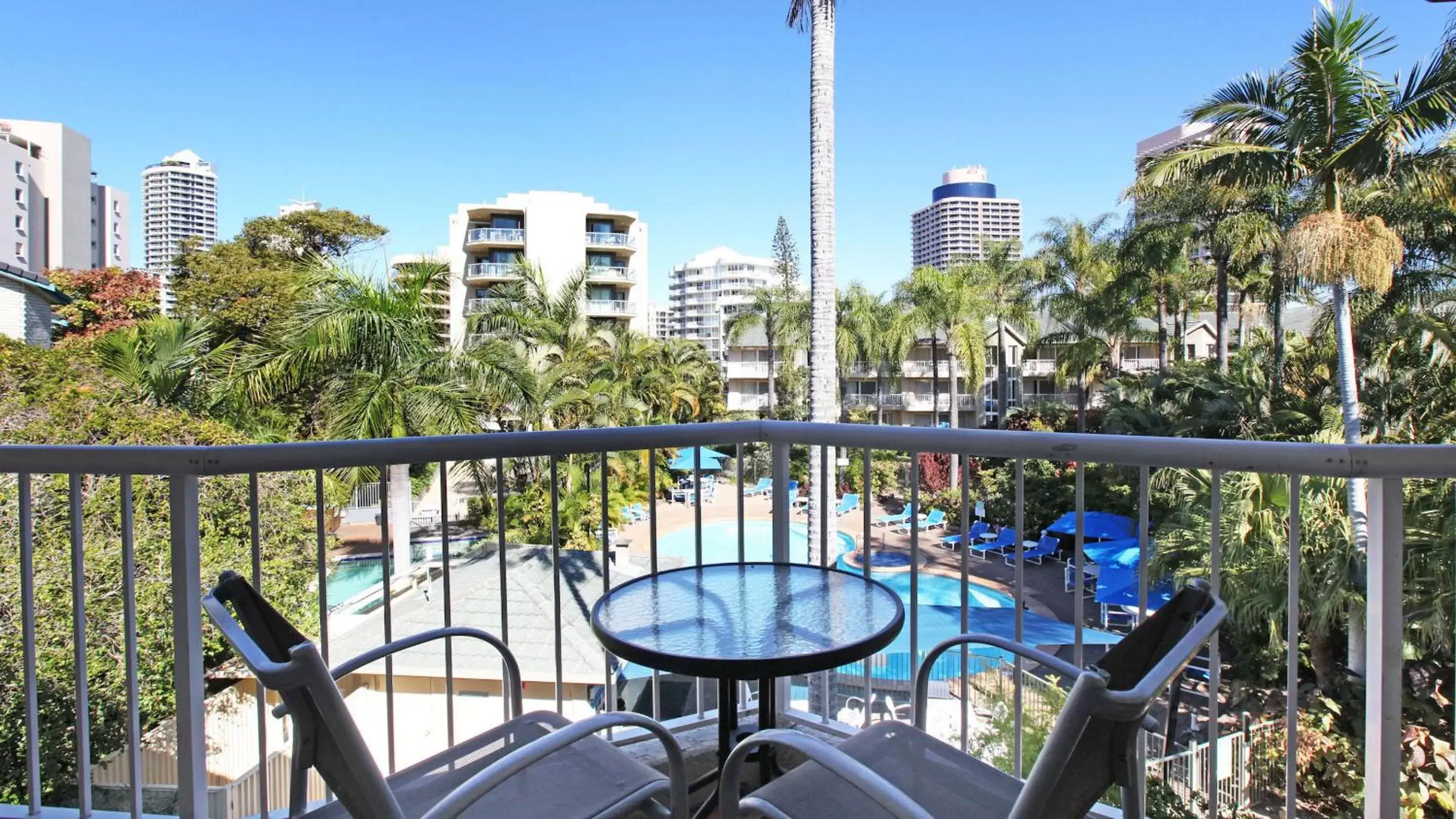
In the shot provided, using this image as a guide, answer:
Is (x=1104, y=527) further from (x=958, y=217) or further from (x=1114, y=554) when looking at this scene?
(x=958, y=217)

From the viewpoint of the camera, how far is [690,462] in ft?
93.9

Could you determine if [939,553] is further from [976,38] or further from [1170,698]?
[1170,698]

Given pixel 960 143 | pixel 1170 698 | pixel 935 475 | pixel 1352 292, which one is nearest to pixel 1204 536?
pixel 1170 698

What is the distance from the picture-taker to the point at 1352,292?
1688 cm

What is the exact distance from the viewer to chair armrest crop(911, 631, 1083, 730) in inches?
57.1

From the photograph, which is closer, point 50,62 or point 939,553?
point 939,553

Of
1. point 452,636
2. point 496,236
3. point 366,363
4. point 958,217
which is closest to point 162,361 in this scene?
point 366,363

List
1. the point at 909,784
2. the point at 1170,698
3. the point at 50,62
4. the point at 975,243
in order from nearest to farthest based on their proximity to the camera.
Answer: the point at 1170,698
the point at 909,784
the point at 50,62
the point at 975,243

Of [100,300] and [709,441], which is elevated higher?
[100,300]

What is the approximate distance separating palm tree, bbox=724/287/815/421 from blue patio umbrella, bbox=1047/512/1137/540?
14.5 metres

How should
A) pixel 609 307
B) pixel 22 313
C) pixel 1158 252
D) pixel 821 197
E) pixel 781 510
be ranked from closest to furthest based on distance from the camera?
pixel 781 510
pixel 821 197
pixel 22 313
pixel 1158 252
pixel 609 307

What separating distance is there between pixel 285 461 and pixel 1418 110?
16278 millimetres

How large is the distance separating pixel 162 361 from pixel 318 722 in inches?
575

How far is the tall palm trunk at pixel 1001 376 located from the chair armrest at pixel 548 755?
1123 inches
